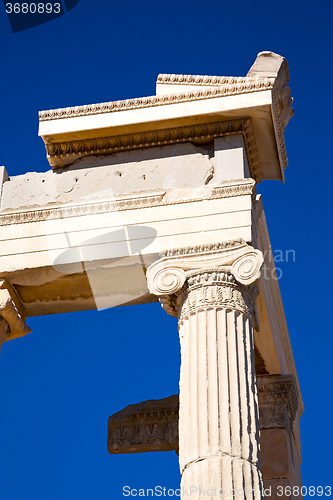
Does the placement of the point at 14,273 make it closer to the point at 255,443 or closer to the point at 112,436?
the point at 255,443

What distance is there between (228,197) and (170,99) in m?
2.54

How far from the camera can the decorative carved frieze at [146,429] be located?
20.7 meters

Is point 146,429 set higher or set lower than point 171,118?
lower

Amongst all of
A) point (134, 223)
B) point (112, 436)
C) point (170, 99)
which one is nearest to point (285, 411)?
point (112, 436)

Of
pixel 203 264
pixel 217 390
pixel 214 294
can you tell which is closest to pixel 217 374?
pixel 217 390

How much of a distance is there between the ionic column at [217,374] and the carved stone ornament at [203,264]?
2 cm

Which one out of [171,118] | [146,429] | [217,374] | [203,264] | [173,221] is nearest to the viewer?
[217,374]

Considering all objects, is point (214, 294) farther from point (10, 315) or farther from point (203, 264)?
point (10, 315)

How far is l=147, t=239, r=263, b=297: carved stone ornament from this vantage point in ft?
47.2

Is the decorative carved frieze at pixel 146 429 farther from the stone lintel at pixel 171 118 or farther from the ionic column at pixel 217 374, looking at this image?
the stone lintel at pixel 171 118

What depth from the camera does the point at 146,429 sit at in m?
20.9

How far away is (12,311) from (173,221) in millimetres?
3528

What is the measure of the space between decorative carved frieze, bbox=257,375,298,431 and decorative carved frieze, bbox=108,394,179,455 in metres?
2.76

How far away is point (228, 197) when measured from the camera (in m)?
15.4
